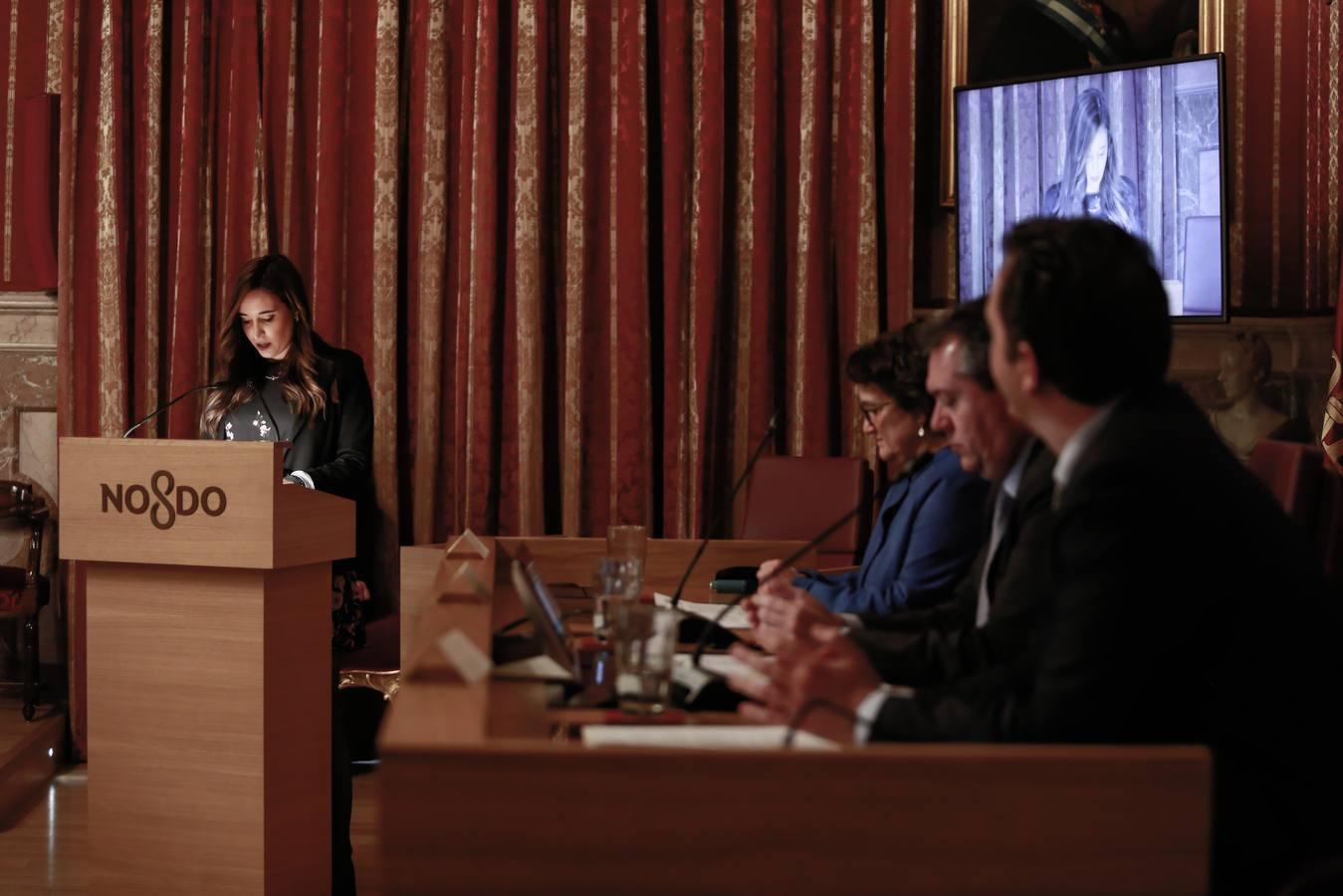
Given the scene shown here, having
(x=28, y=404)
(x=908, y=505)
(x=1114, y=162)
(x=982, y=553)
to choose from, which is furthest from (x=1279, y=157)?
(x=28, y=404)

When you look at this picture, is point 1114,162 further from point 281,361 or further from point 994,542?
point 281,361

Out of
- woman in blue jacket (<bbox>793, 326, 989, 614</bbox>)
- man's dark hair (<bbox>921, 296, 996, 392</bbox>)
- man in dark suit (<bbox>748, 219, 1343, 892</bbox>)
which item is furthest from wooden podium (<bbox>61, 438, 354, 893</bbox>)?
man in dark suit (<bbox>748, 219, 1343, 892</bbox>)

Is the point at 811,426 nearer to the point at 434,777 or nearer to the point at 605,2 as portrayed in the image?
the point at 605,2

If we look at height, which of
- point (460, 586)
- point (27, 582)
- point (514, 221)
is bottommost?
point (27, 582)

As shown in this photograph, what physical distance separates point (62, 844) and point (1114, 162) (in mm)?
3534

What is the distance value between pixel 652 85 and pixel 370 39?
982mm

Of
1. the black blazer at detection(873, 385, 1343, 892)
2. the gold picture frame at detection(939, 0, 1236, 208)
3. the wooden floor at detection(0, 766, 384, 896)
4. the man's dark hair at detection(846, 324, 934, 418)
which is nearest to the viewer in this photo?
the black blazer at detection(873, 385, 1343, 892)

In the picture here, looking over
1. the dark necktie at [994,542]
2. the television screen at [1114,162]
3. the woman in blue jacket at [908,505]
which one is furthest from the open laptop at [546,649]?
the television screen at [1114,162]

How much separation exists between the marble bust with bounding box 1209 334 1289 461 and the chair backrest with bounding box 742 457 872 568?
1142 millimetres

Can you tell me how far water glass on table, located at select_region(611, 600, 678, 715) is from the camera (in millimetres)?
1478

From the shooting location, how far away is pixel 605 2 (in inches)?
173

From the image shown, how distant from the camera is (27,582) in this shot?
423cm

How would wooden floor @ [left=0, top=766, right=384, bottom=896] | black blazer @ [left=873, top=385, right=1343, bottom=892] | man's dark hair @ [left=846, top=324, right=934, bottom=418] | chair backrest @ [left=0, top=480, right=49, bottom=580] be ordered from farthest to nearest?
1. chair backrest @ [left=0, top=480, right=49, bottom=580]
2. wooden floor @ [left=0, top=766, right=384, bottom=896]
3. man's dark hair @ [left=846, top=324, right=934, bottom=418]
4. black blazer @ [left=873, top=385, right=1343, bottom=892]

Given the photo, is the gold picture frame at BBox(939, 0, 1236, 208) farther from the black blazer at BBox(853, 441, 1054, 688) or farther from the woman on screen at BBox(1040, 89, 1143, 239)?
the black blazer at BBox(853, 441, 1054, 688)
